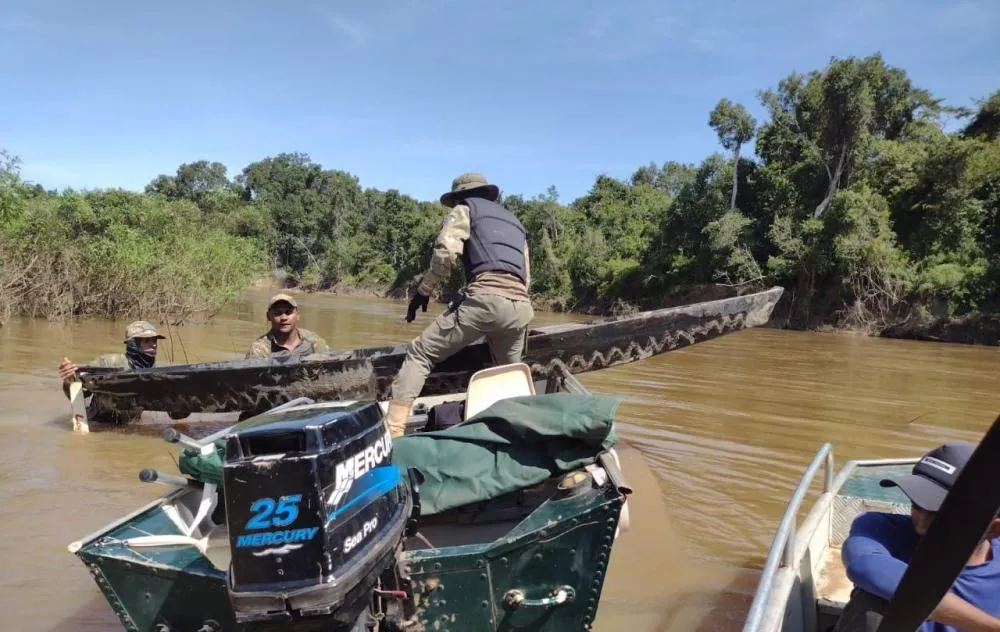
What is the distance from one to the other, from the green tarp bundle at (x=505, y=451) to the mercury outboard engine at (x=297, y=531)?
0.76m

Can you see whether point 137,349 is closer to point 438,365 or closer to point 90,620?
point 438,365

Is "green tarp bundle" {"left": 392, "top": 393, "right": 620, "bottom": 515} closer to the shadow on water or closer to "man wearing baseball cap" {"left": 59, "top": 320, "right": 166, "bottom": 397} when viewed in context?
the shadow on water

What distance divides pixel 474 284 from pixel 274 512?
248 centimetres

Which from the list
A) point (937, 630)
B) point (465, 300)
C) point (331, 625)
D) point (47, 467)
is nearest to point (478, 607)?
point (331, 625)

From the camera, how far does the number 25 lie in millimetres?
1752

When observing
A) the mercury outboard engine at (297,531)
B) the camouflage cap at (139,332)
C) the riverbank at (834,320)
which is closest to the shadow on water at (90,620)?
the mercury outboard engine at (297,531)

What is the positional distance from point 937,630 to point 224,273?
57.4 feet

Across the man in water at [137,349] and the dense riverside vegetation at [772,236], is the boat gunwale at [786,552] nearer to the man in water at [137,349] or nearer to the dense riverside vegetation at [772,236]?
the man in water at [137,349]

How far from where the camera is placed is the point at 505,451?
2709 millimetres

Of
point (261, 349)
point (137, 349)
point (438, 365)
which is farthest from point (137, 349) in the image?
point (438, 365)

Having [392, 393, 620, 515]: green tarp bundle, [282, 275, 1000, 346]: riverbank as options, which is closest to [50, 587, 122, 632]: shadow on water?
[392, 393, 620, 515]: green tarp bundle

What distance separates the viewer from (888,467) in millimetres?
3740

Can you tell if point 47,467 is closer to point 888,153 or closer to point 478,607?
point 478,607

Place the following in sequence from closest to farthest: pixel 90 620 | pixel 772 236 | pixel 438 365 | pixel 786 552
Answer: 1. pixel 786 552
2. pixel 90 620
3. pixel 438 365
4. pixel 772 236
